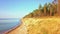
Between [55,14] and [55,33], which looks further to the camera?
[55,14]

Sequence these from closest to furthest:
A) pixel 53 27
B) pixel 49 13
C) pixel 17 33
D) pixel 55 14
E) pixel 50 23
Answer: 1. pixel 53 27
2. pixel 50 23
3. pixel 17 33
4. pixel 55 14
5. pixel 49 13

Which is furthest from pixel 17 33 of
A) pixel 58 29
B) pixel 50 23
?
pixel 58 29

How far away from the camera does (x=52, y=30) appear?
203 inches

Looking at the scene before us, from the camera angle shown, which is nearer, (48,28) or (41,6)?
(48,28)

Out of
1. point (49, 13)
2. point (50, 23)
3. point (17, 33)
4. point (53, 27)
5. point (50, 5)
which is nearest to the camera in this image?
point (53, 27)

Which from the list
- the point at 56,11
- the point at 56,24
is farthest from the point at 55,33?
the point at 56,11

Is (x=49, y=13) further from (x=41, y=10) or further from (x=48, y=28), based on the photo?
(x=48, y=28)

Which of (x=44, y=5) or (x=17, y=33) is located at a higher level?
(x=44, y=5)

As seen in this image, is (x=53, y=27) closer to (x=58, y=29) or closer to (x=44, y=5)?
(x=58, y=29)

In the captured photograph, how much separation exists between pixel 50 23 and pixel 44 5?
8.78 feet

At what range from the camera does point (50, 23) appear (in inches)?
226

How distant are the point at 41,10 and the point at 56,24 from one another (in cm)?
332

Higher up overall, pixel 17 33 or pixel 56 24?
pixel 56 24

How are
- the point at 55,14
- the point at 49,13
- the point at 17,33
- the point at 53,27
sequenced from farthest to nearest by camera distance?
the point at 49,13 < the point at 55,14 < the point at 17,33 < the point at 53,27
